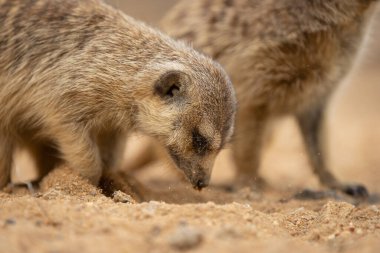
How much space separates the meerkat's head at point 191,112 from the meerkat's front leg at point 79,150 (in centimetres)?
47

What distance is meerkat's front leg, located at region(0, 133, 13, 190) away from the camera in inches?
199

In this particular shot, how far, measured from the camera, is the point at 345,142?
10.2m

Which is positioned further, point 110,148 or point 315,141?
point 315,141

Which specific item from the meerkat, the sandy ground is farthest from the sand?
the meerkat

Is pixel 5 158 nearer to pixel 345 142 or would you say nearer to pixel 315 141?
pixel 315 141

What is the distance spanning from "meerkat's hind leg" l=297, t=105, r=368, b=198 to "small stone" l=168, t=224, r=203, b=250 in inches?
147

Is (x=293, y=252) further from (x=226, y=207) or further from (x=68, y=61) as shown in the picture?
(x=68, y=61)

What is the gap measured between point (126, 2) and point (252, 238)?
14.6m

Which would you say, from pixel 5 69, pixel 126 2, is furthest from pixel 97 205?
pixel 126 2

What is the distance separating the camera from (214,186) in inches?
267

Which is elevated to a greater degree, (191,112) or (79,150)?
(191,112)

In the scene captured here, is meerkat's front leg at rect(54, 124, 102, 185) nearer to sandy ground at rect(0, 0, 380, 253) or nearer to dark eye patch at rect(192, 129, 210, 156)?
sandy ground at rect(0, 0, 380, 253)

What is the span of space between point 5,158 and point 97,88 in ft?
3.04

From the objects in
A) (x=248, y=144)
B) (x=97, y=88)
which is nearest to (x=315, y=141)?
(x=248, y=144)
